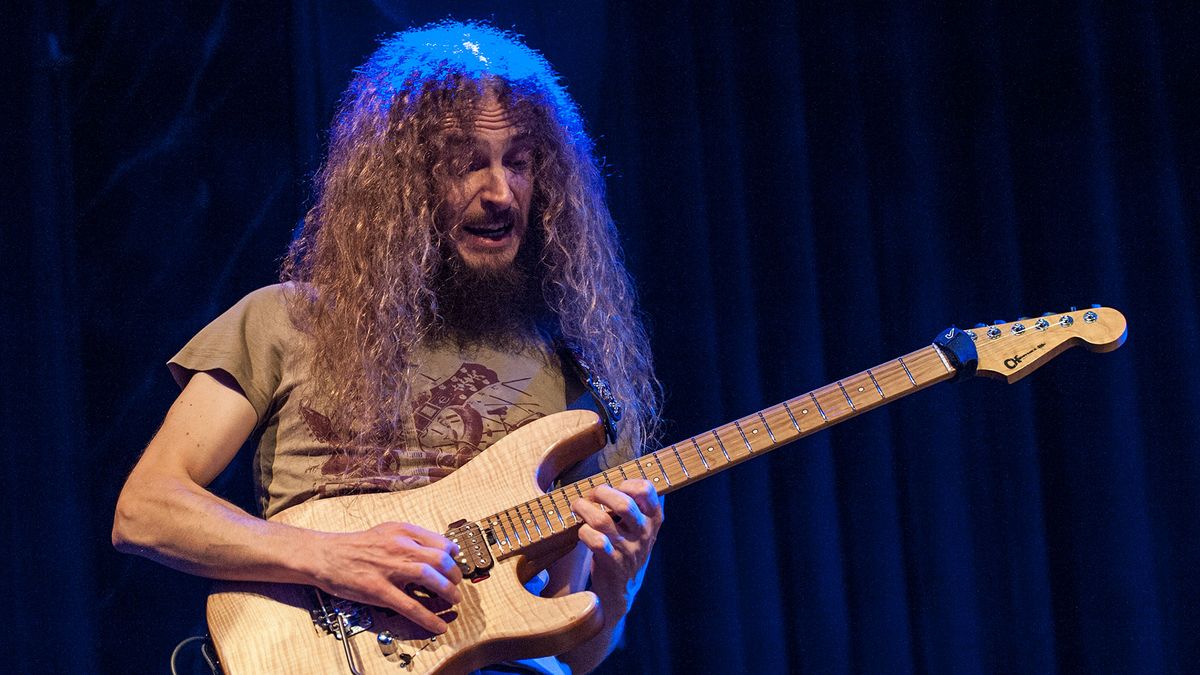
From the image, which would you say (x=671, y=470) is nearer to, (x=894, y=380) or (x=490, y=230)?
(x=894, y=380)

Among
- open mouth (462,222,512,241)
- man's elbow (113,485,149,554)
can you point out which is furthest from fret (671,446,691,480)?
man's elbow (113,485,149,554)

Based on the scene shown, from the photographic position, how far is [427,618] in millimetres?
1613

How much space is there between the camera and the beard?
2.09 m

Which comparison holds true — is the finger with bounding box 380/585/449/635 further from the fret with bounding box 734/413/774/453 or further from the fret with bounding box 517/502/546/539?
the fret with bounding box 734/413/774/453

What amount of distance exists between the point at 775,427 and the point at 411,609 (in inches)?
26.0

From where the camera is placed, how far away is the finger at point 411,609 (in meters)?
1.60

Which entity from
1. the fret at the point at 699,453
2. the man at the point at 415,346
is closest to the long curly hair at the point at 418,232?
the man at the point at 415,346

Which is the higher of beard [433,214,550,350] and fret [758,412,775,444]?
beard [433,214,550,350]

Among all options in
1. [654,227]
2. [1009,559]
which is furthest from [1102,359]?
[654,227]

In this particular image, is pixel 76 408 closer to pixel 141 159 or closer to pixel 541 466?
pixel 141 159

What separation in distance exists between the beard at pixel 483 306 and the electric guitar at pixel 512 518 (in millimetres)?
309

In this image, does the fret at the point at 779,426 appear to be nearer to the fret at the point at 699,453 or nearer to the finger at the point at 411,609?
the fret at the point at 699,453

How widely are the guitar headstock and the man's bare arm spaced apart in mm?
945

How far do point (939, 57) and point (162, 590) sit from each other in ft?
7.94
